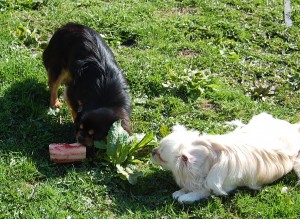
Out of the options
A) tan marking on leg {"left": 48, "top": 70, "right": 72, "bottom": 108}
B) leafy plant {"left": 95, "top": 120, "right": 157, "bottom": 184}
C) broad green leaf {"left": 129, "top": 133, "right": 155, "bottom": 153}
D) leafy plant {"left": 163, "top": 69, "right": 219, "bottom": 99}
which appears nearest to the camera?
leafy plant {"left": 95, "top": 120, "right": 157, "bottom": 184}

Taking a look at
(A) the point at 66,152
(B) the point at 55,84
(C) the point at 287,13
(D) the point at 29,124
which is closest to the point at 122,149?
(A) the point at 66,152

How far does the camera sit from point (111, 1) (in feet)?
29.3

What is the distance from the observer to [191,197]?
194 inches

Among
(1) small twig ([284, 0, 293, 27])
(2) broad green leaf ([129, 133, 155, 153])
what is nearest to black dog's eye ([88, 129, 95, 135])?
(2) broad green leaf ([129, 133, 155, 153])

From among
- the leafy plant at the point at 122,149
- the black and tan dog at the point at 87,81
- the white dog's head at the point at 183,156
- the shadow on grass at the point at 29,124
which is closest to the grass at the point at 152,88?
the shadow on grass at the point at 29,124

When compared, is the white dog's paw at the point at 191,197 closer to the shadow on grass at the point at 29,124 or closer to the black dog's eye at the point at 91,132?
the black dog's eye at the point at 91,132

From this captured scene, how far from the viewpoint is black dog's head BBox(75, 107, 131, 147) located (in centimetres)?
523

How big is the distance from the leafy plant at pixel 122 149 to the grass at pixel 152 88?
0.39 feet

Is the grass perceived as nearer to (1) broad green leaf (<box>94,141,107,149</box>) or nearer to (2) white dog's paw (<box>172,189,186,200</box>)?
(2) white dog's paw (<box>172,189,186,200</box>)

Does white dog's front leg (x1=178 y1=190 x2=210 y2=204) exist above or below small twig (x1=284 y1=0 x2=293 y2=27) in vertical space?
below

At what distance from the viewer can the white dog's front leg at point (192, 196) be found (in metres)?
4.90

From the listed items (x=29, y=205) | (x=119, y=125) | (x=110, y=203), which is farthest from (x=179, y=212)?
(x=29, y=205)

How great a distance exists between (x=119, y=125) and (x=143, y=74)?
6.18 feet

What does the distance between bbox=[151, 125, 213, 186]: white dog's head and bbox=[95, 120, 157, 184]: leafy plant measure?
25cm
